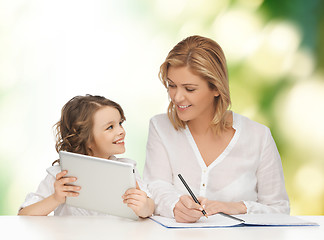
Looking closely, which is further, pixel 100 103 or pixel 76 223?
pixel 100 103

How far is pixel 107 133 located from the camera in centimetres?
205

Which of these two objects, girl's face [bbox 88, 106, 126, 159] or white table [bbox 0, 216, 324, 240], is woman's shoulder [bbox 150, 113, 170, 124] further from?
white table [bbox 0, 216, 324, 240]

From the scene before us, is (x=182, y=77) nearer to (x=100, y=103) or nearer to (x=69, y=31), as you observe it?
(x=100, y=103)

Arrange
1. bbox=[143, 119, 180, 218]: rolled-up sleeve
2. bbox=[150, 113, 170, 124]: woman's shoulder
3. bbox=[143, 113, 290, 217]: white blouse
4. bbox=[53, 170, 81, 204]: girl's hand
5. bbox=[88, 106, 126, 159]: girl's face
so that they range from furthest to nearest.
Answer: bbox=[150, 113, 170, 124]: woman's shoulder → bbox=[143, 113, 290, 217]: white blouse → bbox=[88, 106, 126, 159]: girl's face → bbox=[143, 119, 180, 218]: rolled-up sleeve → bbox=[53, 170, 81, 204]: girl's hand

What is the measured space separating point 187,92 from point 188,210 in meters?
0.57

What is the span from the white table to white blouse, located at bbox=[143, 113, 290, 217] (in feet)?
1.46

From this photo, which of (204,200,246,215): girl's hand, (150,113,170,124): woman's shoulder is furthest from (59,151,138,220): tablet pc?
(150,113,170,124): woman's shoulder

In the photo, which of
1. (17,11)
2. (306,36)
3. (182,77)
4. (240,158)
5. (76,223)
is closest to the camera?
(76,223)

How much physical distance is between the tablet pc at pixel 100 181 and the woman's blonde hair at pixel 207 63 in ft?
1.89

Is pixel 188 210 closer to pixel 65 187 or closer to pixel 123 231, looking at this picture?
pixel 123 231

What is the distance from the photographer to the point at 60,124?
2.20 metres

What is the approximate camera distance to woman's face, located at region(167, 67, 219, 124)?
2.05 metres

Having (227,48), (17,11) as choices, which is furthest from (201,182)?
(17,11)

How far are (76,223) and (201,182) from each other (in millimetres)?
673
